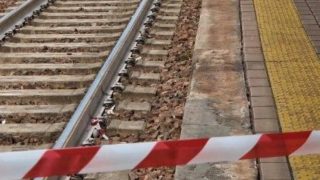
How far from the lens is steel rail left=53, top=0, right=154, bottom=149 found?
4.85 meters

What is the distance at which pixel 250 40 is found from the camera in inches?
304

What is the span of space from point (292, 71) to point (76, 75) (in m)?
2.61

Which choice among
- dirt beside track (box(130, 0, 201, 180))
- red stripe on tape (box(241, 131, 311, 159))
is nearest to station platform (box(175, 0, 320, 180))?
dirt beside track (box(130, 0, 201, 180))

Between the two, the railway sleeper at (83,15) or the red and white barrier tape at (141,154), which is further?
the railway sleeper at (83,15)

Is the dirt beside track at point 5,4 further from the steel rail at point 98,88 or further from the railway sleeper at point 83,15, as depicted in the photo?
the steel rail at point 98,88

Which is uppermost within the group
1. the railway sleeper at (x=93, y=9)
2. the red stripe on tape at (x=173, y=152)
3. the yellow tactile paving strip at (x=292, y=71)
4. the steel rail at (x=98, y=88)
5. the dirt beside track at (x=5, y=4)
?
the red stripe on tape at (x=173, y=152)

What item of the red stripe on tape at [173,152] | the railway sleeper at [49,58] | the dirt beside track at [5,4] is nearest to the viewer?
the red stripe on tape at [173,152]

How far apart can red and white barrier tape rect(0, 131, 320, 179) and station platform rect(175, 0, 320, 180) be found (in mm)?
996

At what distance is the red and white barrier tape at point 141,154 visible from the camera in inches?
119

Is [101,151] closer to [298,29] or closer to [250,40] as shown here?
[250,40]

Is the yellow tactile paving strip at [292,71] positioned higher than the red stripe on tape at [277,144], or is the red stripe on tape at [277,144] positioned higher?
the red stripe on tape at [277,144]

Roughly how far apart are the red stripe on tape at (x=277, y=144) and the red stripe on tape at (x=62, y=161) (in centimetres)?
97

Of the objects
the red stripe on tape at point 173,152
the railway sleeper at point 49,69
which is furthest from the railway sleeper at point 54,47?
the red stripe on tape at point 173,152

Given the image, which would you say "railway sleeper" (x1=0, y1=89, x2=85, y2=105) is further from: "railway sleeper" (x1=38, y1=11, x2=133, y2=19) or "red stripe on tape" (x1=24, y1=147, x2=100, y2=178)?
"railway sleeper" (x1=38, y1=11, x2=133, y2=19)
